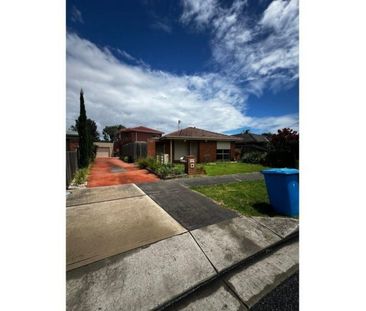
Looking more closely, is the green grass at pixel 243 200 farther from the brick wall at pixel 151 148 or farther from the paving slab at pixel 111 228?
the brick wall at pixel 151 148

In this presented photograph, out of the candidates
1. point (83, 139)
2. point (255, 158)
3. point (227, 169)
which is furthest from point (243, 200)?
point (255, 158)

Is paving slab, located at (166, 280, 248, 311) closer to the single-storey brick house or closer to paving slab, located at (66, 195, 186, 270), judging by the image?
paving slab, located at (66, 195, 186, 270)

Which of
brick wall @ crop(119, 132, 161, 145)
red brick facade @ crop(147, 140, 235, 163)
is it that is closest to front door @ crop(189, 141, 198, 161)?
red brick facade @ crop(147, 140, 235, 163)

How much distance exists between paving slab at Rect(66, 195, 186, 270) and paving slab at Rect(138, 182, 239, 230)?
0.23 metres

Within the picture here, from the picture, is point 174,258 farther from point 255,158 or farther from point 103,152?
point 103,152

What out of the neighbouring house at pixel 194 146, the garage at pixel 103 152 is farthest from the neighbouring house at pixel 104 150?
the neighbouring house at pixel 194 146

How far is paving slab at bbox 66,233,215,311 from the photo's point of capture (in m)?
1.57

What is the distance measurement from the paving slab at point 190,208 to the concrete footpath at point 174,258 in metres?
0.02

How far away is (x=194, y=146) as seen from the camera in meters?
15.2

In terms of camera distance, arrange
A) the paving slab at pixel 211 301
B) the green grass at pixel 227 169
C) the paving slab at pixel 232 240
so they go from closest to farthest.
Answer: the paving slab at pixel 211 301 < the paving slab at pixel 232 240 < the green grass at pixel 227 169

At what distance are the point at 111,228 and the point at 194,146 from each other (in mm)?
12697

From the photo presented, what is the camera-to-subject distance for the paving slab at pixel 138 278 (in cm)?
157
